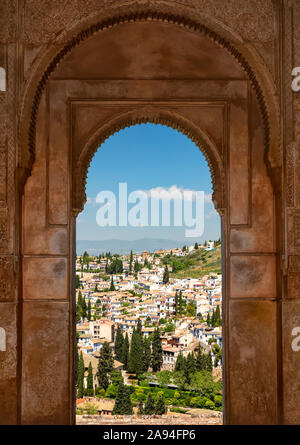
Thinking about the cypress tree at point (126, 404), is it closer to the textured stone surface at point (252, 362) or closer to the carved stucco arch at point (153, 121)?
the textured stone surface at point (252, 362)

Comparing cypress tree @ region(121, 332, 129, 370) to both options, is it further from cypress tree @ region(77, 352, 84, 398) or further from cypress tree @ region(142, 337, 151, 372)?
cypress tree @ region(77, 352, 84, 398)

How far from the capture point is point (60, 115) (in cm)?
459

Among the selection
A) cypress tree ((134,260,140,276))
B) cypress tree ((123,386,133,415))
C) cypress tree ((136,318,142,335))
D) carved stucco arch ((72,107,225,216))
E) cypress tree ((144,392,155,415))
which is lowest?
cypress tree ((144,392,155,415))

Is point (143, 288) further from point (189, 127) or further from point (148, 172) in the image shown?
point (189, 127)

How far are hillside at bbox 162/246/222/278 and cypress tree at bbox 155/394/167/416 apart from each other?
11.2 ft

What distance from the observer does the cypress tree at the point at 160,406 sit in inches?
366

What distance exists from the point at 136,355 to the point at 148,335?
761 millimetres

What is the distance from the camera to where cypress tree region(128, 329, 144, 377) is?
10.0m

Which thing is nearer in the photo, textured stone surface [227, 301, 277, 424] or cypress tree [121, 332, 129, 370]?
textured stone surface [227, 301, 277, 424]

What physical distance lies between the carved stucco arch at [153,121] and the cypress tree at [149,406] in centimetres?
666

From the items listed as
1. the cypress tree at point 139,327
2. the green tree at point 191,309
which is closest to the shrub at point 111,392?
the cypress tree at point 139,327

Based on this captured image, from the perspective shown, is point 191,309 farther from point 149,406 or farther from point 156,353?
point 149,406

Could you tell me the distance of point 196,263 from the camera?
12.1m

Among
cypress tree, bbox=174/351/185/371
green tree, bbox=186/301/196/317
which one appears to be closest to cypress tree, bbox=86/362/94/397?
cypress tree, bbox=174/351/185/371
